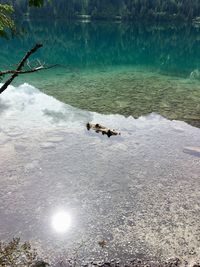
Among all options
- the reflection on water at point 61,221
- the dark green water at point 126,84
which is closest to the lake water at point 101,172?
the reflection on water at point 61,221

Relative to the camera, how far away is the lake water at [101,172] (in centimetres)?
1590

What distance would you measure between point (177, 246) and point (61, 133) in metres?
15.7

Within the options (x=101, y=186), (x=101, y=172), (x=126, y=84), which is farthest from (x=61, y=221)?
(x=126, y=84)

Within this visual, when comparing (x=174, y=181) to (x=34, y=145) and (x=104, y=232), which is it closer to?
(x=104, y=232)

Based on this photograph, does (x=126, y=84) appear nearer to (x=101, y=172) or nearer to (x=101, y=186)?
(x=101, y=172)

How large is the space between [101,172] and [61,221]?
19.4 feet

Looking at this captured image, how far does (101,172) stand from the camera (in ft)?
72.8

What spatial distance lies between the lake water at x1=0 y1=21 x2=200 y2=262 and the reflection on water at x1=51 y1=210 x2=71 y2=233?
0.17 ft

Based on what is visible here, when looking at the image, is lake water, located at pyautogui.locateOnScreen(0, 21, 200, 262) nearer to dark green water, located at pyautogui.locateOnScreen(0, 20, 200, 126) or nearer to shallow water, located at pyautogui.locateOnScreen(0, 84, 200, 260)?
shallow water, located at pyautogui.locateOnScreen(0, 84, 200, 260)

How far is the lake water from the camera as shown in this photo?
15.9m

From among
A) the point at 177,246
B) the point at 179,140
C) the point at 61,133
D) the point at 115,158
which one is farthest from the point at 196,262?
the point at 61,133

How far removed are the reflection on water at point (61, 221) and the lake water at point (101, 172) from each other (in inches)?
2.0

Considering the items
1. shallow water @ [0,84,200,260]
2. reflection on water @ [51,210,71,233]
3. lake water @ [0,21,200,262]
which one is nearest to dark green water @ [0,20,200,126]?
lake water @ [0,21,200,262]

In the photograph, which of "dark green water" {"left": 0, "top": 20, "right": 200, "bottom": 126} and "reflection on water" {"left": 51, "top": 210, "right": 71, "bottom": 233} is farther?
"dark green water" {"left": 0, "top": 20, "right": 200, "bottom": 126}
